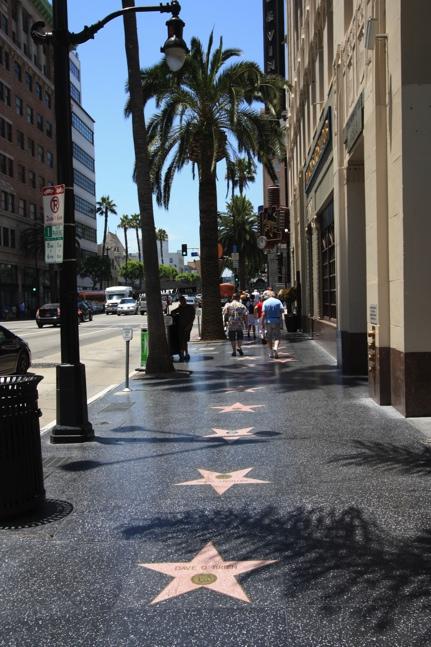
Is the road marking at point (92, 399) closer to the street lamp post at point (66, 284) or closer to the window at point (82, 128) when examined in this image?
the street lamp post at point (66, 284)

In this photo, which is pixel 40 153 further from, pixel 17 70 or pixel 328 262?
pixel 328 262

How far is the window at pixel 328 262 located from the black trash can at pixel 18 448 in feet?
39.1

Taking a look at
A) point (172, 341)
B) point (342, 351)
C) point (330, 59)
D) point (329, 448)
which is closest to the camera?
point (329, 448)

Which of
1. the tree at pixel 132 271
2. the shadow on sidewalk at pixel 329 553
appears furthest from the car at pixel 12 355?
the tree at pixel 132 271

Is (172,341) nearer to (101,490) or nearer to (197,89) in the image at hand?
(197,89)

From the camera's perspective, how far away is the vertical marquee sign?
4862 centimetres

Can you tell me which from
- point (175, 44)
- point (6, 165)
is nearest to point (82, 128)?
point (6, 165)

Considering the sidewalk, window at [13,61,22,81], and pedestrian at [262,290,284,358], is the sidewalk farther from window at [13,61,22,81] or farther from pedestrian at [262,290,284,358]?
window at [13,61,22,81]

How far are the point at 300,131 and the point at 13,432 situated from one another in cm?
2336

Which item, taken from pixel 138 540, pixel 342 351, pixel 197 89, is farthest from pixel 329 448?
pixel 197 89

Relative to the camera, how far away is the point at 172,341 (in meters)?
17.2

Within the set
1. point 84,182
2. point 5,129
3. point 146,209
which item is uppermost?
point 84,182

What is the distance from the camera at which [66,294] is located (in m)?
7.86

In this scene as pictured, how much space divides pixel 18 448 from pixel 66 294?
123 inches
